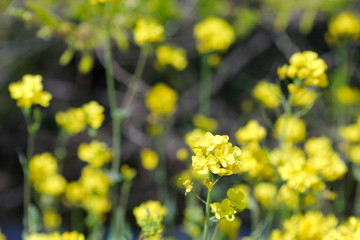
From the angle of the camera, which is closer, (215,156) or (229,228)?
(215,156)

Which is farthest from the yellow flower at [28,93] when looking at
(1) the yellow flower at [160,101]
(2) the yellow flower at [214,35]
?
(2) the yellow flower at [214,35]

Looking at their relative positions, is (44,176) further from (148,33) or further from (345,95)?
(345,95)

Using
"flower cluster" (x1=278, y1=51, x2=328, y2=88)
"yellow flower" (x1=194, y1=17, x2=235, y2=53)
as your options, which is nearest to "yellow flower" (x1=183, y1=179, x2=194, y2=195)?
"flower cluster" (x1=278, y1=51, x2=328, y2=88)

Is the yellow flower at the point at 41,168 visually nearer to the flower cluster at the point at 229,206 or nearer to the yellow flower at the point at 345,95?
the flower cluster at the point at 229,206

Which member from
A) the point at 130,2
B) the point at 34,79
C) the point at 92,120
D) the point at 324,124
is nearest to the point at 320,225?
the point at 92,120

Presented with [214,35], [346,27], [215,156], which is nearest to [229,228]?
[215,156]

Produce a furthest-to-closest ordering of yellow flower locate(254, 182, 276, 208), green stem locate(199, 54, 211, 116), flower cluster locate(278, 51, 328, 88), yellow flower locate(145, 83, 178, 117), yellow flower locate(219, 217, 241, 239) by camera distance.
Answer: green stem locate(199, 54, 211, 116), yellow flower locate(145, 83, 178, 117), yellow flower locate(254, 182, 276, 208), yellow flower locate(219, 217, 241, 239), flower cluster locate(278, 51, 328, 88)

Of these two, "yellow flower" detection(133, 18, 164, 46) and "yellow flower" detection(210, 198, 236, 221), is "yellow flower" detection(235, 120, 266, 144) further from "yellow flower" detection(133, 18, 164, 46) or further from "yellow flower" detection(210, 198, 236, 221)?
"yellow flower" detection(210, 198, 236, 221)
